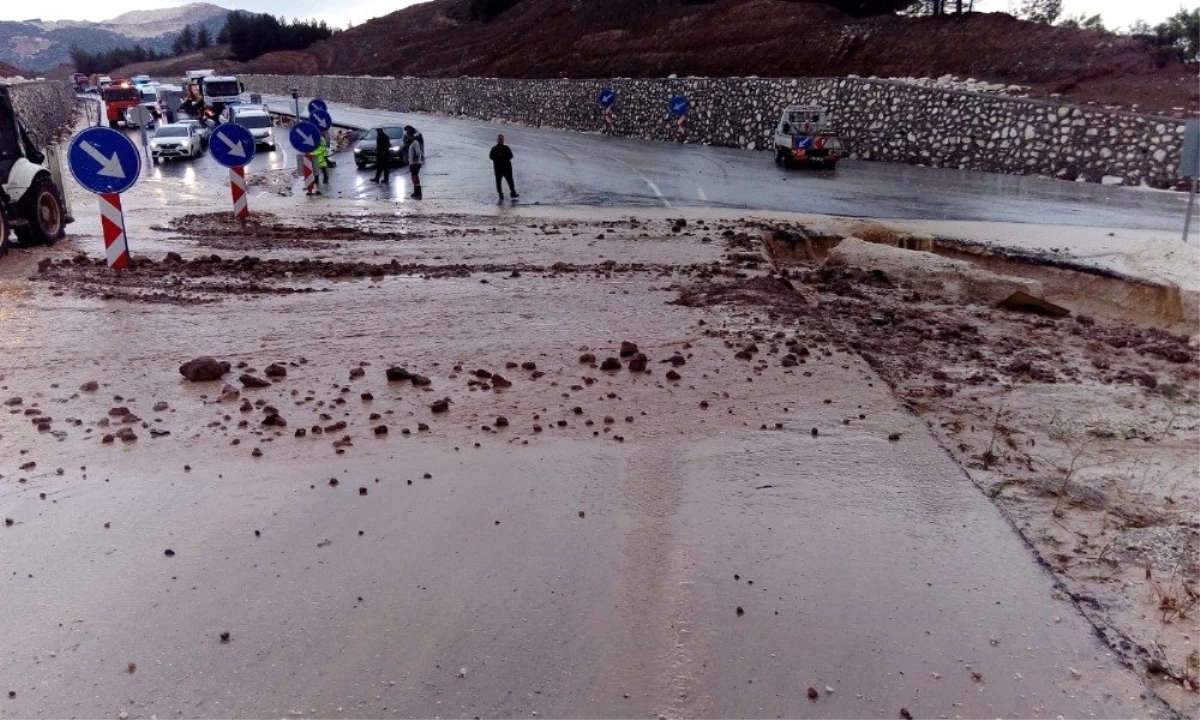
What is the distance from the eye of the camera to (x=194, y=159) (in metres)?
36.5

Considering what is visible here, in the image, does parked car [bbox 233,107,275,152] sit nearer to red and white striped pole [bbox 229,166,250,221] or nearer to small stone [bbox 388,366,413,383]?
red and white striped pole [bbox 229,166,250,221]

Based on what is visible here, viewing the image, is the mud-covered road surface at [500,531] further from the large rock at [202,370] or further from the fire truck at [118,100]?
the fire truck at [118,100]

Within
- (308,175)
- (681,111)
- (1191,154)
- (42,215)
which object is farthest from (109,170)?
(681,111)

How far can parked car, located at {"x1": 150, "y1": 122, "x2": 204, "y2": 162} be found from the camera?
115 ft

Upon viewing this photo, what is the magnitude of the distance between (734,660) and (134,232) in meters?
15.3

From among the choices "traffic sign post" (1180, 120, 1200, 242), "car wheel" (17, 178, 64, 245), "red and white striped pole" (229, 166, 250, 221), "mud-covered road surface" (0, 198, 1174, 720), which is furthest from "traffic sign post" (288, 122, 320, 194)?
"traffic sign post" (1180, 120, 1200, 242)

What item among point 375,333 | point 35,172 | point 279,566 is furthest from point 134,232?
point 279,566

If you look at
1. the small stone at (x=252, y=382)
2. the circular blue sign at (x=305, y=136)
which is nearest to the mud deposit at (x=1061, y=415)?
the small stone at (x=252, y=382)

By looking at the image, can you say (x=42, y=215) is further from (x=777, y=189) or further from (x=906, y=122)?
(x=906, y=122)

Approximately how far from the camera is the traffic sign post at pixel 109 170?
11.7 m

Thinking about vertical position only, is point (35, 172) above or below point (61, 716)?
above

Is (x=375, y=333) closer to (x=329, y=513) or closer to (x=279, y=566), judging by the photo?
(x=329, y=513)

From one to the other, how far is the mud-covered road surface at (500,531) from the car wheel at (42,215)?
528 centimetres

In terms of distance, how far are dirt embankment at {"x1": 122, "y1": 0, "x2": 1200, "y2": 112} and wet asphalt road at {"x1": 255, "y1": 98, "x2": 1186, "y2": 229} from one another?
5.96 meters
